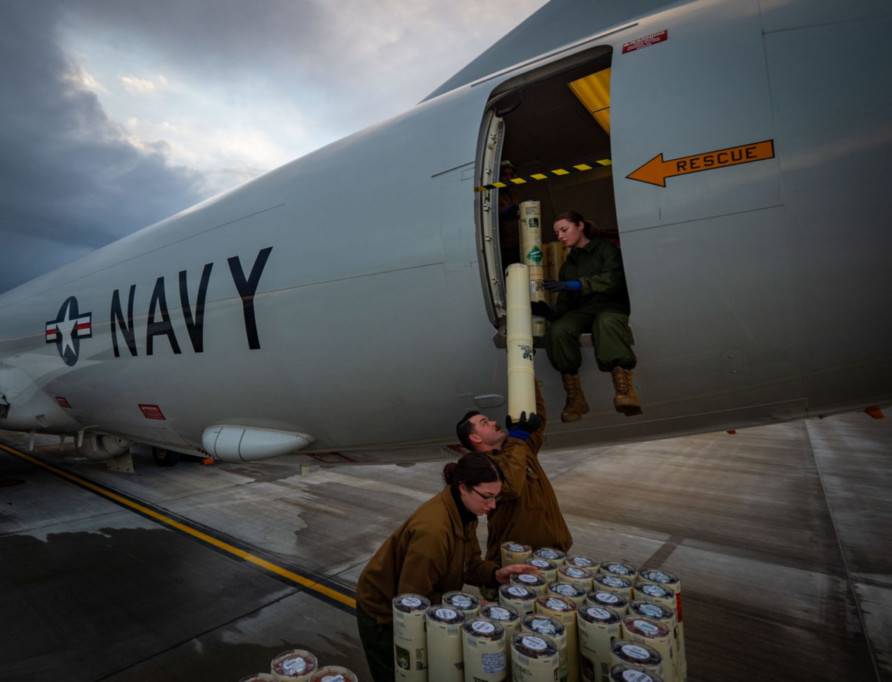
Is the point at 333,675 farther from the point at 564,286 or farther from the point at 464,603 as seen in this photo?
the point at 564,286

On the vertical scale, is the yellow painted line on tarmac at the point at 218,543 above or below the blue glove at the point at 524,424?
below

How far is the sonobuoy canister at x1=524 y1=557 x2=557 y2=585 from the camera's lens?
115 inches

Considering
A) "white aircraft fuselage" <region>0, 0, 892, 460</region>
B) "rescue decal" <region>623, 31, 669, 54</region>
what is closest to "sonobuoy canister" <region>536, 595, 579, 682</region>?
"white aircraft fuselage" <region>0, 0, 892, 460</region>

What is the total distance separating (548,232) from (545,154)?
101 centimetres

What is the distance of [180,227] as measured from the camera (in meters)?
6.05

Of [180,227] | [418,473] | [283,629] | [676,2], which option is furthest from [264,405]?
[418,473]

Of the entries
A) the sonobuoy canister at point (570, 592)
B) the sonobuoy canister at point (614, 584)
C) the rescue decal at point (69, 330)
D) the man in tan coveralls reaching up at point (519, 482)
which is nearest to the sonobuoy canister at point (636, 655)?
the sonobuoy canister at point (570, 592)

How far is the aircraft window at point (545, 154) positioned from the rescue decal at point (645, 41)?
0.16 meters

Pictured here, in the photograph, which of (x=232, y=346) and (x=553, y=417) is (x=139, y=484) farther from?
(x=553, y=417)

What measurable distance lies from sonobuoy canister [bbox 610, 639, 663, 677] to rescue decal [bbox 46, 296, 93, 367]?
25.0ft

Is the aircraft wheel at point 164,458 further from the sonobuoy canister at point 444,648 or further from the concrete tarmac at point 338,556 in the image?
the sonobuoy canister at point 444,648

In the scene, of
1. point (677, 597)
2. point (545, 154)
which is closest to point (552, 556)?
point (677, 597)

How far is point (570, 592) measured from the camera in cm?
265

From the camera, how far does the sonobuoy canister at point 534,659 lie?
2010 mm
